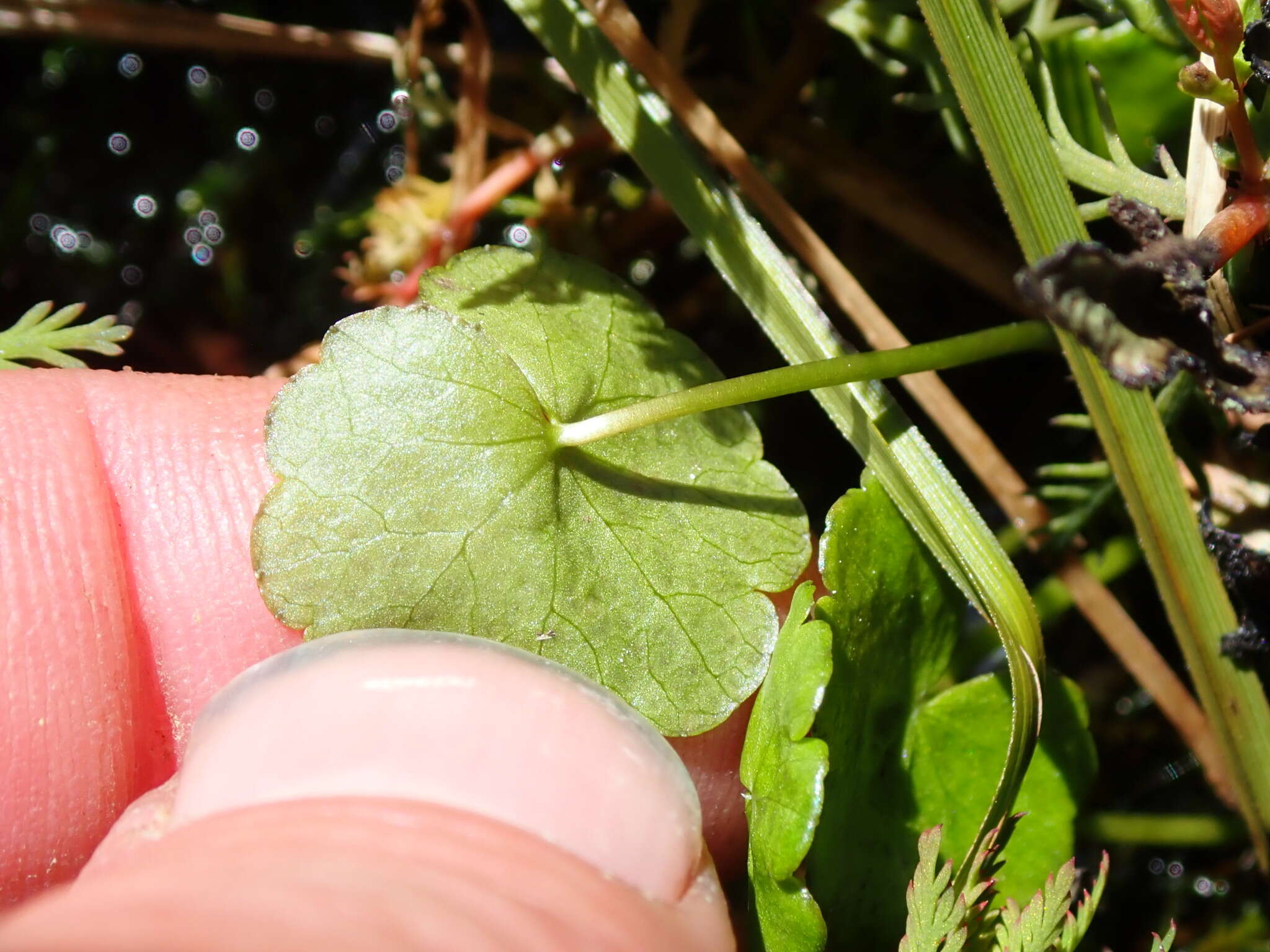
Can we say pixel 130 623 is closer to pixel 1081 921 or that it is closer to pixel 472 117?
pixel 472 117

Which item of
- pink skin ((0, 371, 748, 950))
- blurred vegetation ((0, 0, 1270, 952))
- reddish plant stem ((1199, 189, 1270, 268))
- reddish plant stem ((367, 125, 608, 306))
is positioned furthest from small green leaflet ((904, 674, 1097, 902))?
reddish plant stem ((367, 125, 608, 306))

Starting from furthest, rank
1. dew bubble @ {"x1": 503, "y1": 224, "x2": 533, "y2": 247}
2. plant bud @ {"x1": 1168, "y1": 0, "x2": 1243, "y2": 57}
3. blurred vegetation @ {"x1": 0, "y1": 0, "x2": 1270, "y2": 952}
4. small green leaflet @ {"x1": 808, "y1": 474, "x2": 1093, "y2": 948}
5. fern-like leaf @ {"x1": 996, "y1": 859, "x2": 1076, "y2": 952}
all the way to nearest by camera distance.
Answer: dew bubble @ {"x1": 503, "y1": 224, "x2": 533, "y2": 247} → blurred vegetation @ {"x1": 0, "y1": 0, "x2": 1270, "y2": 952} → small green leaflet @ {"x1": 808, "y1": 474, "x2": 1093, "y2": 948} → fern-like leaf @ {"x1": 996, "y1": 859, "x2": 1076, "y2": 952} → plant bud @ {"x1": 1168, "y1": 0, "x2": 1243, "y2": 57}

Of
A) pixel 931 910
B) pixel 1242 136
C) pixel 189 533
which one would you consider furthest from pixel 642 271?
pixel 931 910

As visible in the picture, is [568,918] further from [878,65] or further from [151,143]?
[151,143]

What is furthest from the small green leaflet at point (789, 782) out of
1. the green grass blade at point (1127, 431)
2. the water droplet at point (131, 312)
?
the water droplet at point (131, 312)

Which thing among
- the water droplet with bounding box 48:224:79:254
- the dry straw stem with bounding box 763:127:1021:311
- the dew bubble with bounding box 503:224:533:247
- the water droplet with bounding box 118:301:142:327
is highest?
the dry straw stem with bounding box 763:127:1021:311

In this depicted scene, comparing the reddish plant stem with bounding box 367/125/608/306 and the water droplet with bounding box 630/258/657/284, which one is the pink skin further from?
the water droplet with bounding box 630/258/657/284
